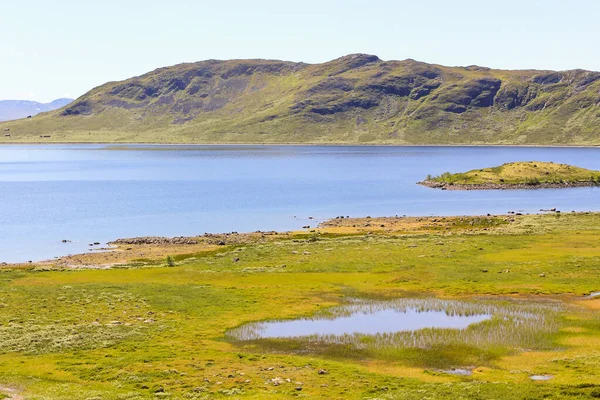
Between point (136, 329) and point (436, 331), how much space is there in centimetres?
2093

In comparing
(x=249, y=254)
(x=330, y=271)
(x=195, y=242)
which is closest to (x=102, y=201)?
(x=195, y=242)

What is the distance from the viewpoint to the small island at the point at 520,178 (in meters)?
185

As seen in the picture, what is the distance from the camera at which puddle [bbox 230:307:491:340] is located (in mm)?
47000

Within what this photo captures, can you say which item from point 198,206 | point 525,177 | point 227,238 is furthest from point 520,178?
point 227,238

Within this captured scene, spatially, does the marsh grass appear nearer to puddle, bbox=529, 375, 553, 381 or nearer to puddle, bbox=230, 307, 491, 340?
puddle, bbox=230, 307, 491, 340

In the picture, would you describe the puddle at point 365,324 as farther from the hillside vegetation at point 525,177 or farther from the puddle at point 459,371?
the hillside vegetation at point 525,177

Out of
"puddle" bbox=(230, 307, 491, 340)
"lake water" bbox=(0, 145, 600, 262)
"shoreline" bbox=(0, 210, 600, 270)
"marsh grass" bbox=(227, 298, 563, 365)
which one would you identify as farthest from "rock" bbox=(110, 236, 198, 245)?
"puddle" bbox=(230, 307, 491, 340)

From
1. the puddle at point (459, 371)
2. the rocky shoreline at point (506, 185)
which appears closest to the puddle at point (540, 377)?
the puddle at point (459, 371)

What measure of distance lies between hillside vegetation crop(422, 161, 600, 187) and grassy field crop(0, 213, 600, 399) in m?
92.6

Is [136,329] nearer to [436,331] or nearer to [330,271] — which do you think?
[436,331]

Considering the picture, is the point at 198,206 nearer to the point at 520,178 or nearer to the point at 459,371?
the point at 520,178

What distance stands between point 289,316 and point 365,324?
6.25m

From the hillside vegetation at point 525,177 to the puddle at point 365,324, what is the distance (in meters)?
139

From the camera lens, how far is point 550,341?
43.9m
